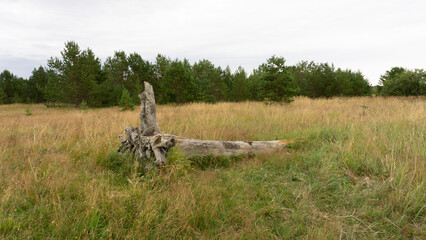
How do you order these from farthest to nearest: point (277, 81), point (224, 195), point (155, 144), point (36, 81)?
point (36, 81) → point (277, 81) → point (155, 144) → point (224, 195)

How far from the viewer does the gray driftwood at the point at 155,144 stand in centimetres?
376

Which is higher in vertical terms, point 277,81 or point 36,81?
point 36,81

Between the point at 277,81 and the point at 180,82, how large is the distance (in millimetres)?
9628

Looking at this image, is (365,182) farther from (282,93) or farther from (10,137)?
(282,93)

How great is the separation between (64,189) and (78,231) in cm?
106

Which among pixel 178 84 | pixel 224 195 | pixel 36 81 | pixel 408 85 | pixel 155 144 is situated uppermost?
pixel 36 81

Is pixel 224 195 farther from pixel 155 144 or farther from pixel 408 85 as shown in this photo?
pixel 408 85

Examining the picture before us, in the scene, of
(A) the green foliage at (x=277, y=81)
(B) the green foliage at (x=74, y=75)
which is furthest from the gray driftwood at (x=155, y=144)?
(B) the green foliage at (x=74, y=75)

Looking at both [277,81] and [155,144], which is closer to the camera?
[155,144]

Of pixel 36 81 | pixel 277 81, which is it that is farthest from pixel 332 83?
pixel 36 81

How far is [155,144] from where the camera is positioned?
3643 mm

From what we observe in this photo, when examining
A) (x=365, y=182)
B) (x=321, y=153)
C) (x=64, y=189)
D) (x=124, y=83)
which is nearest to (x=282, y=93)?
(x=321, y=153)

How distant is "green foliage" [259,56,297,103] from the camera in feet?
44.8

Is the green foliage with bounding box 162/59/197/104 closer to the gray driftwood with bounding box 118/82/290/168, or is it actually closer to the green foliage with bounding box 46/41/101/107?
the green foliage with bounding box 46/41/101/107
